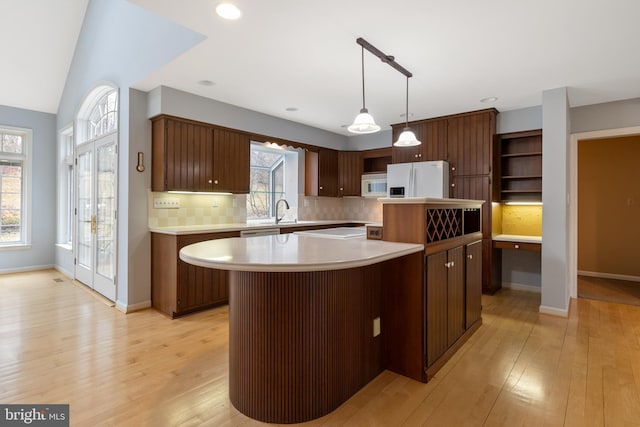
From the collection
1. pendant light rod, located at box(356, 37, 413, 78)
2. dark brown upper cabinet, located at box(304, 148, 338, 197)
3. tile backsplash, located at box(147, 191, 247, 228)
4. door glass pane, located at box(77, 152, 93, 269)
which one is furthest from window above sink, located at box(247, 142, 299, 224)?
pendant light rod, located at box(356, 37, 413, 78)

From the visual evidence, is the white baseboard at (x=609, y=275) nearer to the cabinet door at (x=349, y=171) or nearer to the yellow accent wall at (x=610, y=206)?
the yellow accent wall at (x=610, y=206)

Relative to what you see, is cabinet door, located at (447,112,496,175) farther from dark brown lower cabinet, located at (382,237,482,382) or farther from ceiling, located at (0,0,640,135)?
dark brown lower cabinet, located at (382,237,482,382)

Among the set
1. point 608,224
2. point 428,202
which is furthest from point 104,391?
point 608,224

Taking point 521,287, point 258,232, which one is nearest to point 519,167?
point 521,287

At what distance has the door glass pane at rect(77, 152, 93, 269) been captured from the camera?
15.0 feet

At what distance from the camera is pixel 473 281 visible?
10.1 feet

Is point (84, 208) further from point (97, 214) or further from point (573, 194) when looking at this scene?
point (573, 194)

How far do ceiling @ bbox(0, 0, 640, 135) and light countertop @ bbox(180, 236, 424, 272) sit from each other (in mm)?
1598

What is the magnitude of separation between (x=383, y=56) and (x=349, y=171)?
3.27 m

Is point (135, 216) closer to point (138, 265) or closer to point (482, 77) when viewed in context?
point (138, 265)

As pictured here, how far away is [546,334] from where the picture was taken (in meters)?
3.06

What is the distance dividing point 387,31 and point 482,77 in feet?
4.80

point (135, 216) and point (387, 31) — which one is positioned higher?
point (387, 31)

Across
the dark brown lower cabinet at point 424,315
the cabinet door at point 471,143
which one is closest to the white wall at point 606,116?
the cabinet door at point 471,143
